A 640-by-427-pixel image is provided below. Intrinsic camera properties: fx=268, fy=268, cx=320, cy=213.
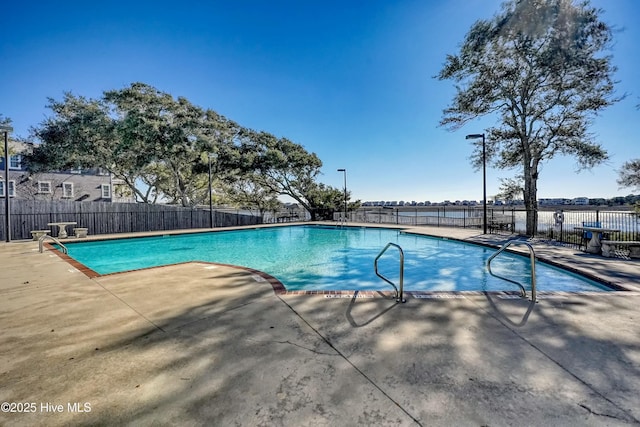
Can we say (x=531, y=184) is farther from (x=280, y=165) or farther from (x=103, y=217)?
(x=103, y=217)

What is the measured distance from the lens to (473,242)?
10.4 metres

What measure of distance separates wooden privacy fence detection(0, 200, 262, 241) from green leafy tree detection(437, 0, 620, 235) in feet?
56.4

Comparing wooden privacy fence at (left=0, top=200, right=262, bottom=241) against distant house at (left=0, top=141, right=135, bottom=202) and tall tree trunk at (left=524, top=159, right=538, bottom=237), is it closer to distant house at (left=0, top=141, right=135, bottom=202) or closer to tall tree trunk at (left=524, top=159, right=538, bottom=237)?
distant house at (left=0, top=141, right=135, bottom=202)

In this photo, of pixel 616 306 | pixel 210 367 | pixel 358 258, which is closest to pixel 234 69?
pixel 358 258

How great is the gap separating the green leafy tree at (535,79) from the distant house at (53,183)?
27.2m

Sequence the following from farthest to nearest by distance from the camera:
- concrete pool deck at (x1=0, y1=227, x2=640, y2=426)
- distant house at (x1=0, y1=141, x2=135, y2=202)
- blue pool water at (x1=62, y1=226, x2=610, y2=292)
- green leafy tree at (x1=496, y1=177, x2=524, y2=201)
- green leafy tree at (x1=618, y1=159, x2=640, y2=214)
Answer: distant house at (x1=0, y1=141, x2=135, y2=202) < green leafy tree at (x1=496, y1=177, x2=524, y2=201) < green leafy tree at (x1=618, y1=159, x2=640, y2=214) < blue pool water at (x1=62, y1=226, x2=610, y2=292) < concrete pool deck at (x1=0, y1=227, x2=640, y2=426)

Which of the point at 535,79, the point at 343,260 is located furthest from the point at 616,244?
the point at 535,79

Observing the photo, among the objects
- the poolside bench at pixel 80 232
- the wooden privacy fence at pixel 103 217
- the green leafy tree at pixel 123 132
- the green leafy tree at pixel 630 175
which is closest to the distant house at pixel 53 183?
the green leafy tree at pixel 123 132

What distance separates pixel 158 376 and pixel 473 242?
11.0m

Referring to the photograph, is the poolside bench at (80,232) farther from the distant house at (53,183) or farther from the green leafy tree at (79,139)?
the distant house at (53,183)

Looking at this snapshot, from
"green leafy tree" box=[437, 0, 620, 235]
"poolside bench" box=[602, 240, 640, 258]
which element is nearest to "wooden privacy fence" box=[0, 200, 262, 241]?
"green leafy tree" box=[437, 0, 620, 235]

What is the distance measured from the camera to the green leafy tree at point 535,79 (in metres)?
11.2

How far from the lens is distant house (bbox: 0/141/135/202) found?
64.5 feet

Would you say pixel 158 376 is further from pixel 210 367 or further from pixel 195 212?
pixel 195 212
